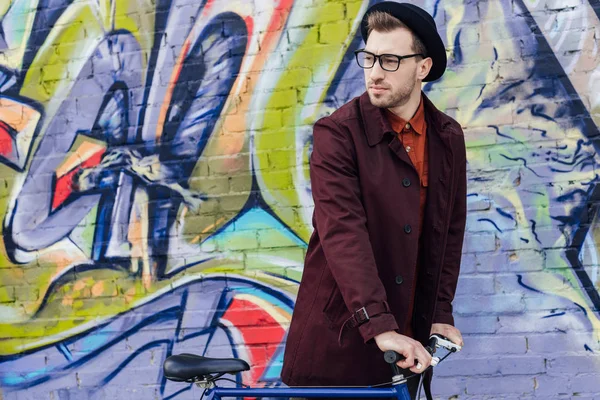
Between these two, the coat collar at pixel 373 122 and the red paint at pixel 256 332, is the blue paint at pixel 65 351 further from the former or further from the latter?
the coat collar at pixel 373 122

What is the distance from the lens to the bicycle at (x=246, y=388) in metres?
2.46

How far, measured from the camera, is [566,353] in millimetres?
4047

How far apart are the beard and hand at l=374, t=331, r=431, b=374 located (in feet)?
2.25

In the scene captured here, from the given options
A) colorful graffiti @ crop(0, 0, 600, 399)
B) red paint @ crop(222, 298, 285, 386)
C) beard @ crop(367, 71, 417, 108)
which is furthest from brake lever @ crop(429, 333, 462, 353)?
red paint @ crop(222, 298, 285, 386)

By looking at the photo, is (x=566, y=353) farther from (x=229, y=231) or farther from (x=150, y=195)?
(x=150, y=195)

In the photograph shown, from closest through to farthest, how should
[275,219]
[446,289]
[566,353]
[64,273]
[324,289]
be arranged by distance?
[324,289] → [446,289] → [566,353] → [275,219] → [64,273]

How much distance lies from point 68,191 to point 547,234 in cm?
247

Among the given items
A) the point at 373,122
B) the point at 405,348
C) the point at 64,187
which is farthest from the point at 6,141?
the point at 405,348

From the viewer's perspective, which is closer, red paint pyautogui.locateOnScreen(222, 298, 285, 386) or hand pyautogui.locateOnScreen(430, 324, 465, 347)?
hand pyautogui.locateOnScreen(430, 324, 465, 347)

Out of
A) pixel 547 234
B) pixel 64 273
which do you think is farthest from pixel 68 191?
pixel 547 234

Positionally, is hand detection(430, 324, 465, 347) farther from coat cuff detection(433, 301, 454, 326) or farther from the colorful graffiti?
the colorful graffiti

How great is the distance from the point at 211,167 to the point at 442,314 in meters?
1.94

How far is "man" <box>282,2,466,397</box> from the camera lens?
8.22 ft

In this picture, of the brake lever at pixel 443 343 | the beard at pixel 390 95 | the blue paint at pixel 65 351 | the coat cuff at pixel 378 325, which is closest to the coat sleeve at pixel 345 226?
the coat cuff at pixel 378 325
